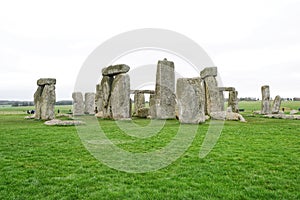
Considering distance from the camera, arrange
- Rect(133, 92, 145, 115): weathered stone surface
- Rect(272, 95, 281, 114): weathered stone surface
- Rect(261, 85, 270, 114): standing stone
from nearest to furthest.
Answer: Rect(261, 85, 270, 114): standing stone < Rect(272, 95, 281, 114): weathered stone surface < Rect(133, 92, 145, 115): weathered stone surface

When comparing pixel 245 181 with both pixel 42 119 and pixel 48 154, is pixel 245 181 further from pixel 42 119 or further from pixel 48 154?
pixel 42 119

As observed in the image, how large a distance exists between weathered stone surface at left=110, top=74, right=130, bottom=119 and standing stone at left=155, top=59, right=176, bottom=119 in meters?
2.08

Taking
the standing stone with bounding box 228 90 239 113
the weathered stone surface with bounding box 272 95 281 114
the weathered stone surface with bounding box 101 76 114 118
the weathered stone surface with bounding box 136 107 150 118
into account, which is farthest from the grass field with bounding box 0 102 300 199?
the weathered stone surface with bounding box 272 95 281 114

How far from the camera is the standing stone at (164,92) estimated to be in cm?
1656

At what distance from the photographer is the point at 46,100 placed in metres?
16.0

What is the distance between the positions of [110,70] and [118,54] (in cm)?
360

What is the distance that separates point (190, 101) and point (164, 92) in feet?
12.5

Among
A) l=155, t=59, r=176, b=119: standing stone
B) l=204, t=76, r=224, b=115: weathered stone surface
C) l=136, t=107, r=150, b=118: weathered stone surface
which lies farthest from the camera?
l=136, t=107, r=150, b=118: weathered stone surface

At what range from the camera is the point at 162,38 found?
14773mm

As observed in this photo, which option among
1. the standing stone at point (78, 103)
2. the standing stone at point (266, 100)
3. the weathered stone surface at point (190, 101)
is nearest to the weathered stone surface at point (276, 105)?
the standing stone at point (266, 100)

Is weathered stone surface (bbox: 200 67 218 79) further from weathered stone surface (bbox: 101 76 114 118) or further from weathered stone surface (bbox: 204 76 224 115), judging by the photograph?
weathered stone surface (bbox: 101 76 114 118)

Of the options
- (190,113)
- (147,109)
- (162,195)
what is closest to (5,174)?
(162,195)

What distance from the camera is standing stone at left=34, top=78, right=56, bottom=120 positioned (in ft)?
52.3

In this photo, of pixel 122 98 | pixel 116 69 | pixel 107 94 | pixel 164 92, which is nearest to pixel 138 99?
pixel 107 94
